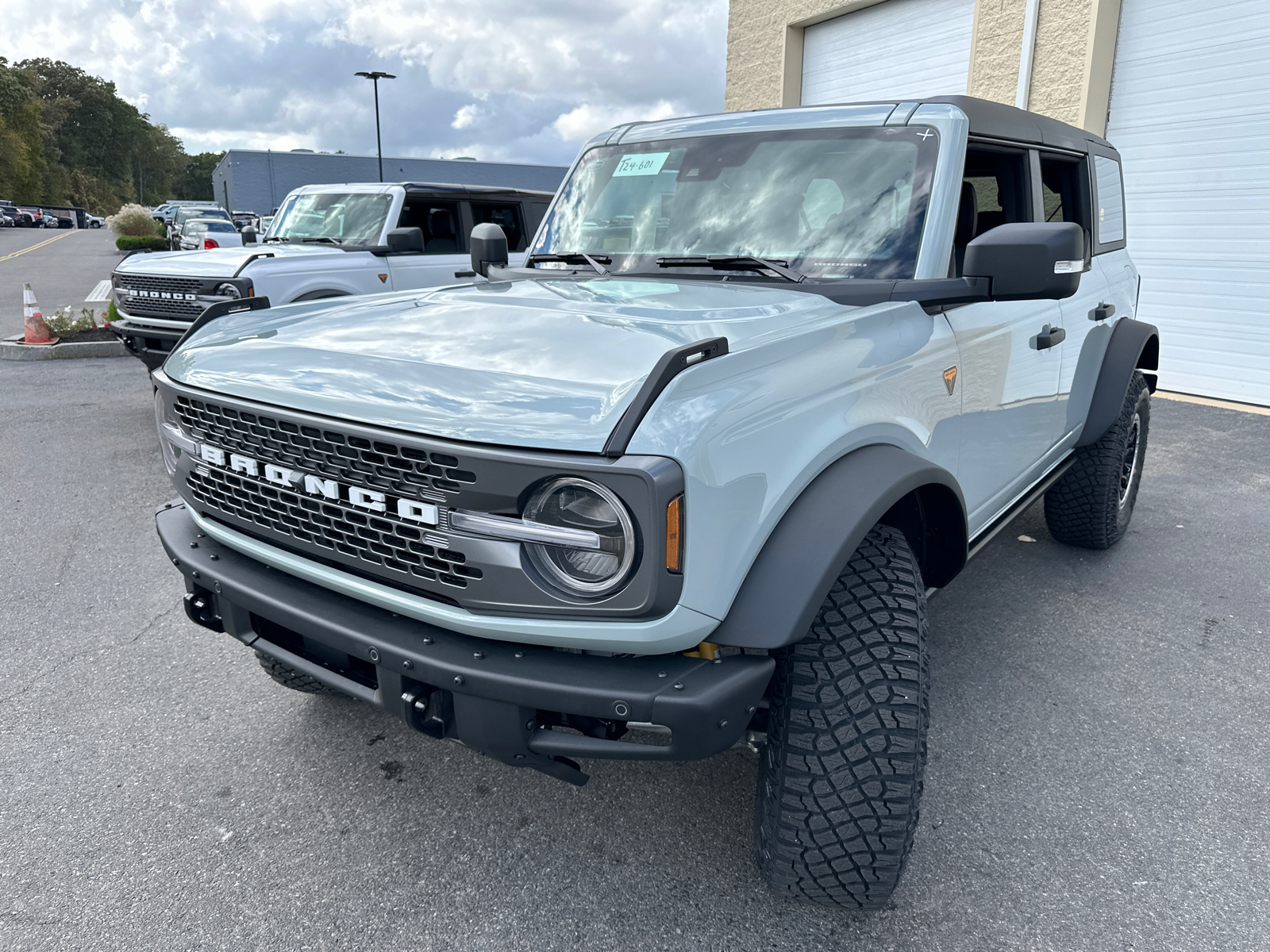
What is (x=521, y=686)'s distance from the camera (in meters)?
1.63

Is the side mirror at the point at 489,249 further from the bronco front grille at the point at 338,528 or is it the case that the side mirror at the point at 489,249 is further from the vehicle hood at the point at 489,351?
the bronco front grille at the point at 338,528

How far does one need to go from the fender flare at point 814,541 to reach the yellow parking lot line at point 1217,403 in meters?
7.43

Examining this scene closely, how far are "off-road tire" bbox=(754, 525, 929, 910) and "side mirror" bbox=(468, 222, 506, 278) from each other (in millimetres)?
2223

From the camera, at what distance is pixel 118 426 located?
6.76 meters

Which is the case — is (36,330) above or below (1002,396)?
below

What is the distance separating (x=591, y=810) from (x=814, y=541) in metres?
1.15

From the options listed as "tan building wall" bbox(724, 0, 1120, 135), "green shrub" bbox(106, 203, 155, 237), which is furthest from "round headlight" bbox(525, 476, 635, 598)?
"green shrub" bbox(106, 203, 155, 237)

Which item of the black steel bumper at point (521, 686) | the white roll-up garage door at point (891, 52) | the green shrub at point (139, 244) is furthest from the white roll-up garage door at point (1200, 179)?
the green shrub at point (139, 244)

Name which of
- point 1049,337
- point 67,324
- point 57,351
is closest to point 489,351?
point 1049,337

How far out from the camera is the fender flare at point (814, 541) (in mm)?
1656

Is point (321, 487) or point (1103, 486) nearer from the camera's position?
point (321, 487)

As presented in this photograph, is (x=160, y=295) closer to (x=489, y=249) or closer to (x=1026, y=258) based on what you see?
(x=489, y=249)

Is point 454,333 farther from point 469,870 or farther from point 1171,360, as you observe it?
point 1171,360

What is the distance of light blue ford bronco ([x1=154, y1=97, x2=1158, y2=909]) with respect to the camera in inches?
63.4
